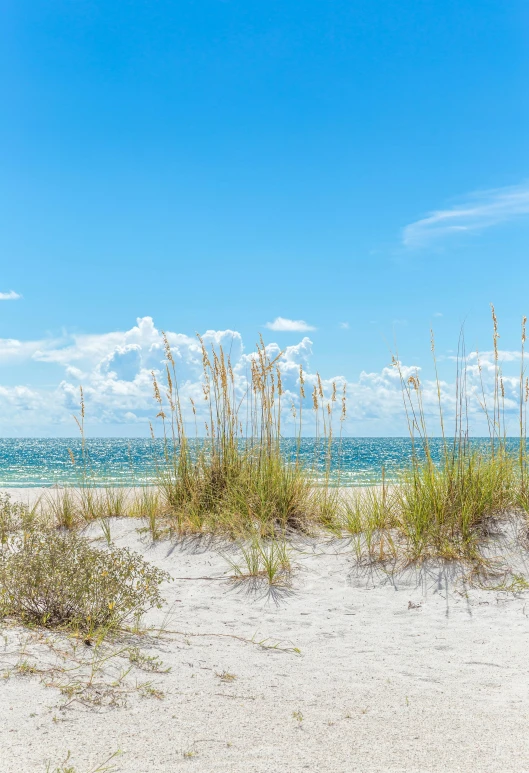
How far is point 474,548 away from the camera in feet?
18.8

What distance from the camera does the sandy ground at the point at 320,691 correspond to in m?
2.71

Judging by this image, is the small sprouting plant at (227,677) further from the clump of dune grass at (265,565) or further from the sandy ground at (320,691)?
the clump of dune grass at (265,565)

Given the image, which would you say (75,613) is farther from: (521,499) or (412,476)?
(521,499)

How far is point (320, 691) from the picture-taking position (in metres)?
3.47

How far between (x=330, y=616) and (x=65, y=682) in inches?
90.1

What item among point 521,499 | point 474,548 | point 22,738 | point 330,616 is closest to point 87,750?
point 22,738

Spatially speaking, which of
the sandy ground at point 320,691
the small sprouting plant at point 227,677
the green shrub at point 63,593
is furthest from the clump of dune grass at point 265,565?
the small sprouting plant at point 227,677

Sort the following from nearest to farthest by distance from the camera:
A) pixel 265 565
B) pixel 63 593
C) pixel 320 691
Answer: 1. pixel 320 691
2. pixel 63 593
3. pixel 265 565

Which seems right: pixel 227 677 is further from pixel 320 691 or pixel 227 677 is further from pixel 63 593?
pixel 63 593

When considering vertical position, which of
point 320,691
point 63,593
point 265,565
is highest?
point 63,593

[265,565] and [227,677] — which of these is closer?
[227,677]

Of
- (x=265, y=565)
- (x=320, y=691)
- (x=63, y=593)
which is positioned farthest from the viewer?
(x=265, y=565)

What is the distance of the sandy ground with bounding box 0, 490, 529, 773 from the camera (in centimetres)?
271

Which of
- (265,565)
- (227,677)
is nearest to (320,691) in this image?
(227,677)
